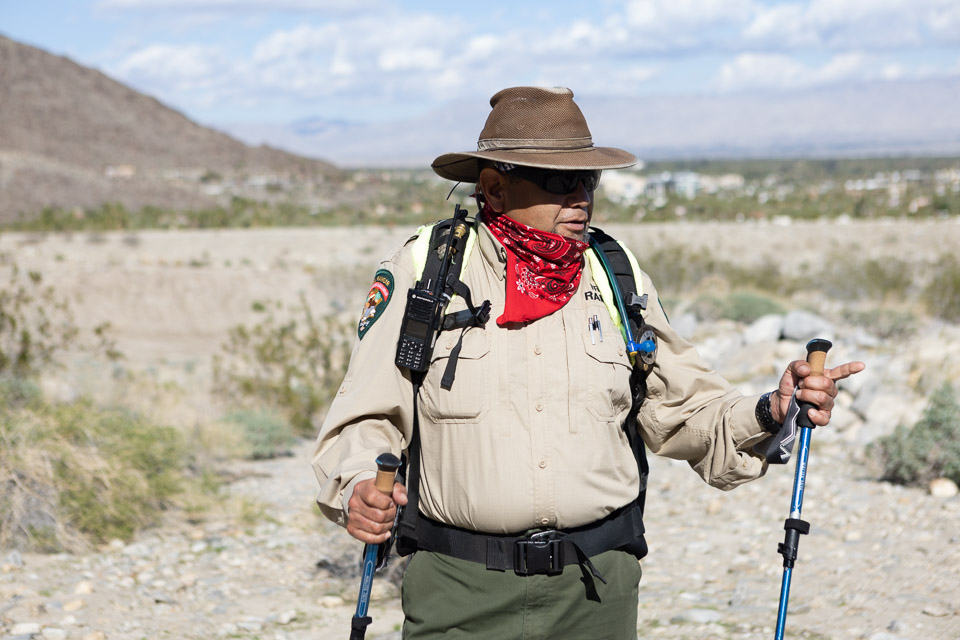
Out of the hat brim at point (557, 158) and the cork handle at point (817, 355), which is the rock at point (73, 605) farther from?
the cork handle at point (817, 355)

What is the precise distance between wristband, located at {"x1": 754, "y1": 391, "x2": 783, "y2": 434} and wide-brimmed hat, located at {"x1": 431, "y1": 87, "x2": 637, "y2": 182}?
0.69 metres

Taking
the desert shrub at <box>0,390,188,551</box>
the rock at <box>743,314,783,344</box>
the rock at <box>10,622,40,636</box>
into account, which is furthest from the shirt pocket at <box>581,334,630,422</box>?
the rock at <box>743,314,783,344</box>

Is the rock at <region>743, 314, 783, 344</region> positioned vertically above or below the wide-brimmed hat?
below

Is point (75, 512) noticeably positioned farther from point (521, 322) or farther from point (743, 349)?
point (743, 349)

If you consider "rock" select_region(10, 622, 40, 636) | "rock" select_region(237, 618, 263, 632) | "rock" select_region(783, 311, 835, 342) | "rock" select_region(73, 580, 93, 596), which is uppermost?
"rock" select_region(783, 311, 835, 342)

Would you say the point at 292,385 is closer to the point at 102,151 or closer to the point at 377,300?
the point at 377,300

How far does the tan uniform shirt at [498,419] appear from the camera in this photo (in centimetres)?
225

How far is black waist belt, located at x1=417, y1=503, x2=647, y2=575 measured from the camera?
2.27 metres

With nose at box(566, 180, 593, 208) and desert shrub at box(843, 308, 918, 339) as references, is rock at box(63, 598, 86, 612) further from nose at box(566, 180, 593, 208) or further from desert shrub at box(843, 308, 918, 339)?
desert shrub at box(843, 308, 918, 339)

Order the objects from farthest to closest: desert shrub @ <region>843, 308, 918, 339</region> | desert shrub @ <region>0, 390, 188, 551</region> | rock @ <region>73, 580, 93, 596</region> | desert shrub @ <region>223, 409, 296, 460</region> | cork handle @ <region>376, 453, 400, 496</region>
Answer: desert shrub @ <region>843, 308, 918, 339</region> < desert shrub @ <region>223, 409, 296, 460</region> < desert shrub @ <region>0, 390, 188, 551</region> < rock @ <region>73, 580, 93, 596</region> < cork handle @ <region>376, 453, 400, 496</region>

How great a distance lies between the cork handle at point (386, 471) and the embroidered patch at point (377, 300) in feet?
1.33

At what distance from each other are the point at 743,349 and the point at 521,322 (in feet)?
29.2

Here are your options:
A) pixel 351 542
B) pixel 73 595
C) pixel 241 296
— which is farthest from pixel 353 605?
pixel 241 296

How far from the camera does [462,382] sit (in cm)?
227
